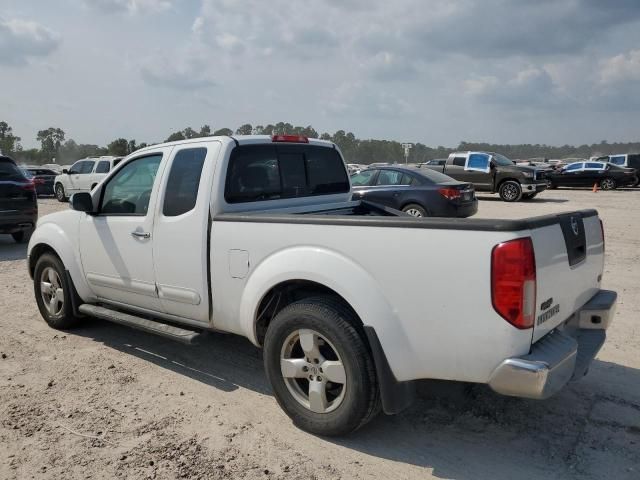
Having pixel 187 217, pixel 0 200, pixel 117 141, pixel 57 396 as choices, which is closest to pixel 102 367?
pixel 57 396

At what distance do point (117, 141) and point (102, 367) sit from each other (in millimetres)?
53360

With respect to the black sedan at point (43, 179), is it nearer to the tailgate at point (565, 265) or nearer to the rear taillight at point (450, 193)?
the rear taillight at point (450, 193)

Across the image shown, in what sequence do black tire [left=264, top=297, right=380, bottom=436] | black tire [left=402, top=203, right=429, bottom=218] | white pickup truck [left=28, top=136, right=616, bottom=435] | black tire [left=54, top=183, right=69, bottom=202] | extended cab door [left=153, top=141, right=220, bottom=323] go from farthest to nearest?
black tire [left=54, top=183, right=69, bottom=202] < black tire [left=402, top=203, right=429, bottom=218] < extended cab door [left=153, top=141, right=220, bottom=323] < black tire [left=264, top=297, right=380, bottom=436] < white pickup truck [left=28, top=136, right=616, bottom=435]

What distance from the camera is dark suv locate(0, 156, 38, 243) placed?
1052 centimetres

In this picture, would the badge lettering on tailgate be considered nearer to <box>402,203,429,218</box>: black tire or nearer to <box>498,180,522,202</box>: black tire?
<box>402,203,429,218</box>: black tire

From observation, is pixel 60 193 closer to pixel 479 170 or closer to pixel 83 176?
pixel 83 176

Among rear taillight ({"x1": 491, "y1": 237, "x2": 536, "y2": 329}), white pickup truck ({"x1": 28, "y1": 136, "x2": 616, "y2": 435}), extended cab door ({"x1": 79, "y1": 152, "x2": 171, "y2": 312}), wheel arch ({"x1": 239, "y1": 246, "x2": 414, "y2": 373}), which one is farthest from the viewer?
extended cab door ({"x1": 79, "y1": 152, "x2": 171, "y2": 312})

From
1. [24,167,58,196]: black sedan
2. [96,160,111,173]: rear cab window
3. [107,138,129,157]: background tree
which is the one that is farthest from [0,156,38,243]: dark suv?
[107,138,129,157]: background tree

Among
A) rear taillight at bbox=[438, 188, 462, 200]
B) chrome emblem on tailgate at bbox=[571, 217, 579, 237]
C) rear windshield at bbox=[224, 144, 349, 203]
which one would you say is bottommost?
rear taillight at bbox=[438, 188, 462, 200]

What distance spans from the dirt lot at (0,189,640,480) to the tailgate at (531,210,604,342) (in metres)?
0.79

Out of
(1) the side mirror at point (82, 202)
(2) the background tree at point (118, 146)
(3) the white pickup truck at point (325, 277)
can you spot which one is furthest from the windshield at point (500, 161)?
(2) the background tree at point (118, 146)

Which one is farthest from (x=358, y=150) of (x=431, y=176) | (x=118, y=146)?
(x=431, y=176)

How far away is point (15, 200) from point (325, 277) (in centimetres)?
968

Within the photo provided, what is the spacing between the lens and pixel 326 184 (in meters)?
5.00
